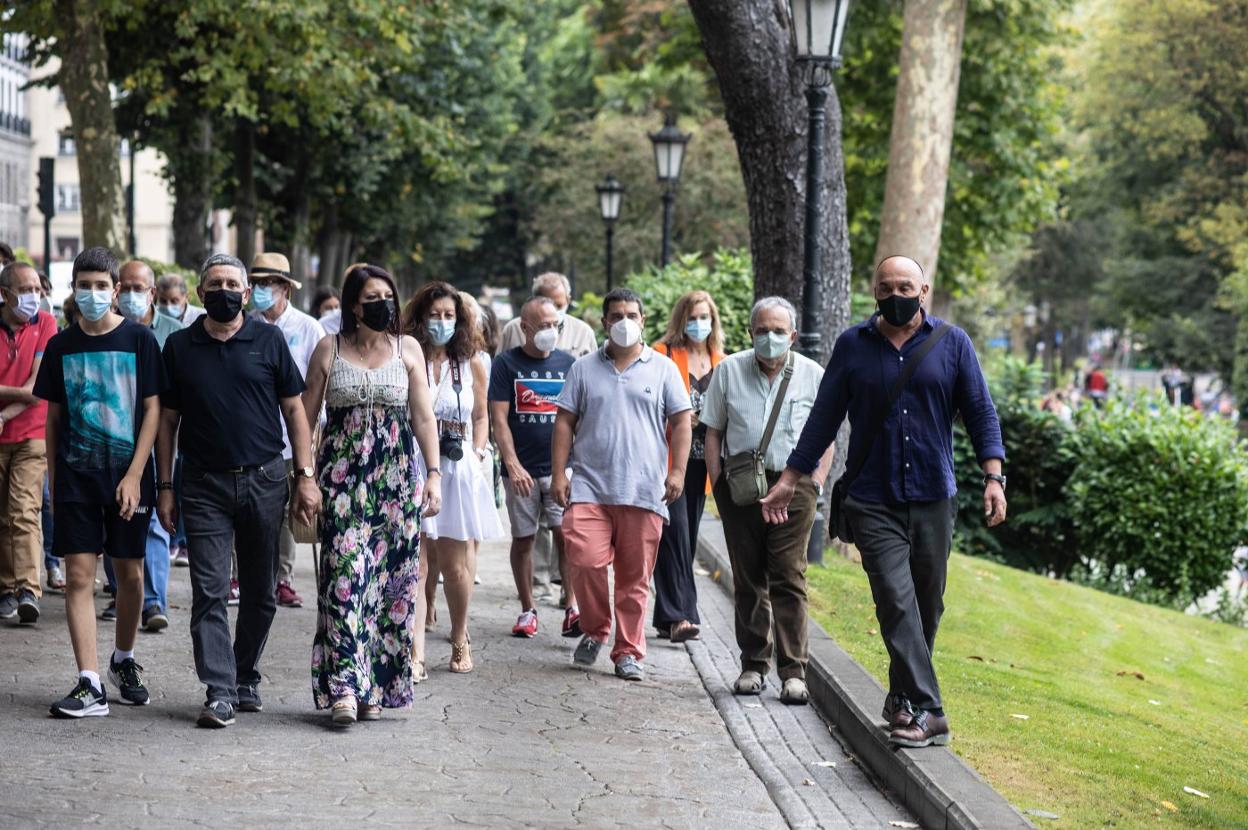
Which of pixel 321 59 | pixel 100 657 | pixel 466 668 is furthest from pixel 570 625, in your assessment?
pixel 321 59

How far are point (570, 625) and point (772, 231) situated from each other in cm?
490

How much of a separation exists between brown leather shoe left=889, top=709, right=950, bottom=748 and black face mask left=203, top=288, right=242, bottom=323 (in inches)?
126

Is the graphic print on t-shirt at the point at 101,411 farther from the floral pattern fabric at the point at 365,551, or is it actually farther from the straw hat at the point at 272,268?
the straw hat at the point at 272,268

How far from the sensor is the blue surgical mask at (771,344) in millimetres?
9008

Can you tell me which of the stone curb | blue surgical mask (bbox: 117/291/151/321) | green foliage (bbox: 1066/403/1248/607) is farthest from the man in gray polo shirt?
green foliage (bbox: 1066/403/1248/607)

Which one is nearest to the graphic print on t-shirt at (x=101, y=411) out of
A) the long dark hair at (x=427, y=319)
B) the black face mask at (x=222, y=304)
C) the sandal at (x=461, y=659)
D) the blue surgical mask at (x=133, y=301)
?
the black face mask at (x=222, y=304)

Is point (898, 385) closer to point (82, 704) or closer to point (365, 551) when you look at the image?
point (365, 551)

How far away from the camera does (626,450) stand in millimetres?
9344

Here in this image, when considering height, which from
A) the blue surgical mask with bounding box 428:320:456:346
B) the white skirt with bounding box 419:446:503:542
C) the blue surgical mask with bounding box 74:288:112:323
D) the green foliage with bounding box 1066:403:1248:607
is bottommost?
the green foliage with bounding box 1066:403:1248:607

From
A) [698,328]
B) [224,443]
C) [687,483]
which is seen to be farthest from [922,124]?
[224,443]

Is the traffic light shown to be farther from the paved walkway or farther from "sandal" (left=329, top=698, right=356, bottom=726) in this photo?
"sandal" (left=329, top=698, right=356, bottom=726)

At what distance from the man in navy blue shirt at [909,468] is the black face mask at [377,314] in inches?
78.2

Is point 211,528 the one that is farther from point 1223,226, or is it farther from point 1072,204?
point 1072,204

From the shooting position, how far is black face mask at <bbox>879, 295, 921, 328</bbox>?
24.1 ft
